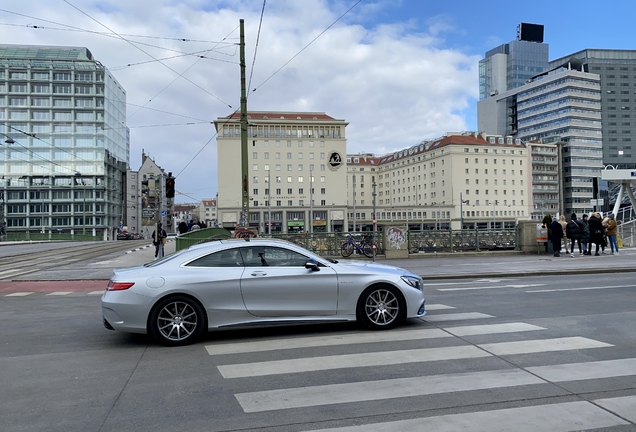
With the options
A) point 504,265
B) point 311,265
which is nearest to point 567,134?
point 504,265

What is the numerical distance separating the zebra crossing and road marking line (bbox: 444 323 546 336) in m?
0.01

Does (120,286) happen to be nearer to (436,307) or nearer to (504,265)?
(436,307)

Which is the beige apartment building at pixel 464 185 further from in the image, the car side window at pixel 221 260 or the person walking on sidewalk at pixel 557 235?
the car side window at pixel 221 260

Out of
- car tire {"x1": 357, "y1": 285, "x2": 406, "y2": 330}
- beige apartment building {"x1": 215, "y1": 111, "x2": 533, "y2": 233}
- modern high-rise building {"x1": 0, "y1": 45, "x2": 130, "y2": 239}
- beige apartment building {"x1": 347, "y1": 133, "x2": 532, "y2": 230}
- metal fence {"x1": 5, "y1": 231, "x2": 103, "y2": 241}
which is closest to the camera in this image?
car tire {"x1": 357, "y1": 285, "x2": 406, "y2": 330}

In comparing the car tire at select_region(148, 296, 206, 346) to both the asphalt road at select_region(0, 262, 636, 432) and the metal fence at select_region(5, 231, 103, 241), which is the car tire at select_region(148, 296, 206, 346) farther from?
the metal fence at select_region(5, 231, 103, 241)

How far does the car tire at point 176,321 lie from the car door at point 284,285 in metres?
0.68

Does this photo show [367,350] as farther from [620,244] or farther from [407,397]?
[620,244]

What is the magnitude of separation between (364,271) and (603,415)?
3.73 metres

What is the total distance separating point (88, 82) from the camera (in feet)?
281

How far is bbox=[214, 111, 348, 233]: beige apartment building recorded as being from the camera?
97.7 metres

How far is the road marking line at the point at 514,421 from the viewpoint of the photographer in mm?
3957

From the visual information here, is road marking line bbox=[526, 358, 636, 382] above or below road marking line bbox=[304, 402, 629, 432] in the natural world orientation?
above

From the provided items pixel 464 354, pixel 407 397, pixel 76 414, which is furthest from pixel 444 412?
pixel 76 414

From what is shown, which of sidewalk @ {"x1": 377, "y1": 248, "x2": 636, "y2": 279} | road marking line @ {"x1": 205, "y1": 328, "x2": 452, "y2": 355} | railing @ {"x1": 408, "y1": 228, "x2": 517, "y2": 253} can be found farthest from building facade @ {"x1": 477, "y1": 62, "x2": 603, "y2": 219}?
road marking line @ {"x1": 205, "y1": 328, "x2": 452, "y2": 355}
